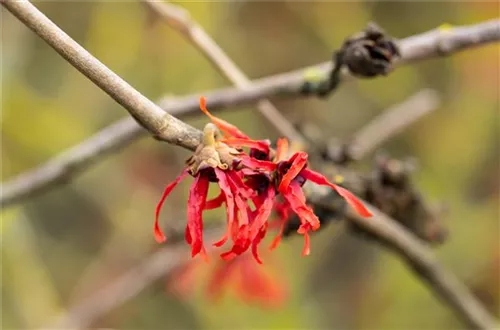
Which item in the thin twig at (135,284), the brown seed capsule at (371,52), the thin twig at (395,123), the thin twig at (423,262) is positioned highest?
the thin twig at (395,123)

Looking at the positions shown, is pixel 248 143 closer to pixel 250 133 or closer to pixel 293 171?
pixel 293 171

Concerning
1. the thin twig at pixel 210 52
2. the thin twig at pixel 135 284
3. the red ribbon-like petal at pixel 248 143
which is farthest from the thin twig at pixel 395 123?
the red ribbon-like petal at pixel 248 143

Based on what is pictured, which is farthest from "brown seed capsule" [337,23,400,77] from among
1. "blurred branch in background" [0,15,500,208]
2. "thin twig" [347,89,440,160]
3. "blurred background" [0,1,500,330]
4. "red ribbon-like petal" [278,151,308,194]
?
"blurred background" [0,1,500,330]

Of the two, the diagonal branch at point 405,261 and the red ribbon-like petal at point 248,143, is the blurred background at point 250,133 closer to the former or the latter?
the diagonal branch at point 405,261

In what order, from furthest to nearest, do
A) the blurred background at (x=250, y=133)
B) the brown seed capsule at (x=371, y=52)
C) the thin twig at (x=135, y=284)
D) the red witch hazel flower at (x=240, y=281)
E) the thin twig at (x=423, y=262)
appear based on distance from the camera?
1. the blurred background at (x=250, y=133)
2. the thin twig at (x=135, y=284)
3. the red witch hazel flower at (x=240, y=281)
4. the thin twig at (x=423, y=262)
5. the brown seed capsule at (x=371, y=52)

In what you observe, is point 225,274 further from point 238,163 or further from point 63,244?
point 63,244

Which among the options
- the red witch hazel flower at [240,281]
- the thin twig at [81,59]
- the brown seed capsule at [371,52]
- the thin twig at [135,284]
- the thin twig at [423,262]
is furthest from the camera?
the thin twig at [135,284]
